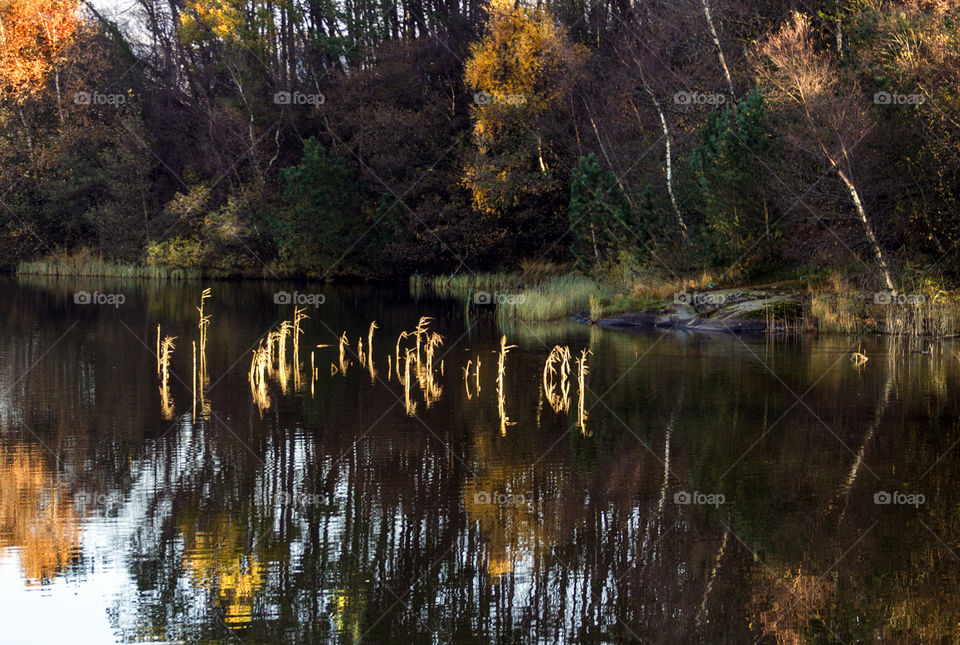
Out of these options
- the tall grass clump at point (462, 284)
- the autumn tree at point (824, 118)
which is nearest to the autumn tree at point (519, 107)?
the tall grass clump at point (462, 284)

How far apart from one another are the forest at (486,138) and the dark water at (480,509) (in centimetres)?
972

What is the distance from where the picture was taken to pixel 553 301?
32750 mm

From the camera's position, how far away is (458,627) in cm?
721

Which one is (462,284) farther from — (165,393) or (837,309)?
(165,393)

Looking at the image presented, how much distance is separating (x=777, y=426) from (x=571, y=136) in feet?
99.2

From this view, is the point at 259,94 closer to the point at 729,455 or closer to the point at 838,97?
the point at 838,97

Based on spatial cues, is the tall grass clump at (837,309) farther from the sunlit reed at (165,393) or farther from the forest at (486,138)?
the sunlit reed at (165,393)

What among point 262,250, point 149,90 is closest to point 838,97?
point 262,250

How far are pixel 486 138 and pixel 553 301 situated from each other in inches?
519

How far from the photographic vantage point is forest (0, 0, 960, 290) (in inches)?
1086

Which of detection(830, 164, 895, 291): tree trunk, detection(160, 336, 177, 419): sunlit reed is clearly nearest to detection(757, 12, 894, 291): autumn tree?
detection(830, 164, 895, 291): tree trunk

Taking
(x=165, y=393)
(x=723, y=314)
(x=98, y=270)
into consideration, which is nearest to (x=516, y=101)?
(x=723, y=314)

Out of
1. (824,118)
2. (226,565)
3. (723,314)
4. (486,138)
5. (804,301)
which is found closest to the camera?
(226,565)

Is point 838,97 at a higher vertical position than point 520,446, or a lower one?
higher
